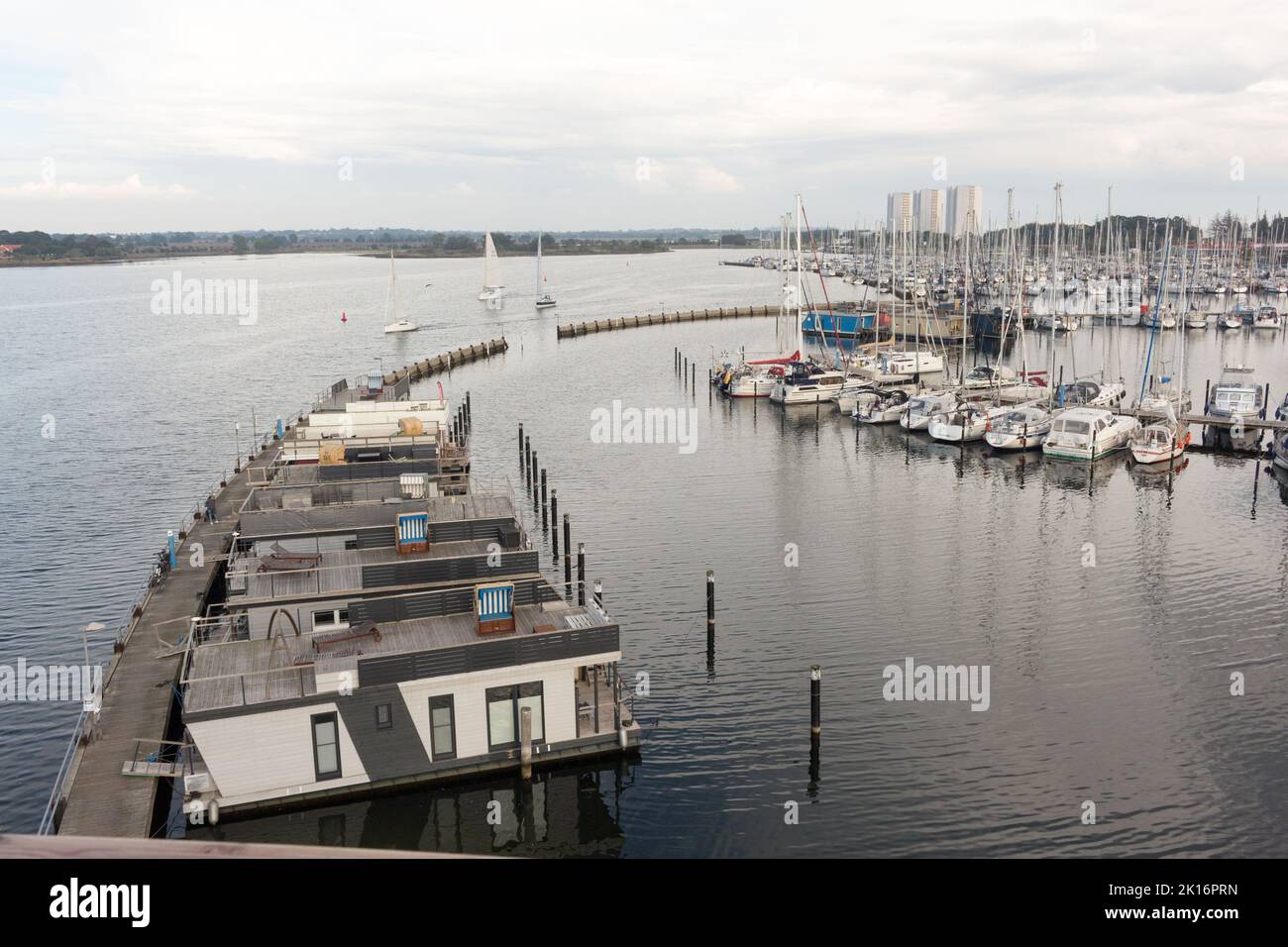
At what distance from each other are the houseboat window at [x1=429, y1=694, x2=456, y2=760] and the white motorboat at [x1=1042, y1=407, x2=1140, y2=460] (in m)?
54.1

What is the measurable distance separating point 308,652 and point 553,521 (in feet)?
73.6

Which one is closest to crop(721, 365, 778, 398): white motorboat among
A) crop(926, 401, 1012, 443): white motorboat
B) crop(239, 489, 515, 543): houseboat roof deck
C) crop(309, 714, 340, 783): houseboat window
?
crop(926, 401, 1012, 443): white motorboat

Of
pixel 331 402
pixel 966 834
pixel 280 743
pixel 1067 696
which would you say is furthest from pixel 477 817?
pixel 331 402

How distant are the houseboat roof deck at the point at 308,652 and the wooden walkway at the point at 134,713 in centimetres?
241

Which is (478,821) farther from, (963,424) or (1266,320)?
(1266,320)

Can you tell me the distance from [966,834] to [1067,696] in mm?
9947

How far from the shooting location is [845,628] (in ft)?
128

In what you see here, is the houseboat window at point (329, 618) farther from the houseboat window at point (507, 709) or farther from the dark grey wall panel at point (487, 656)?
the houseboat window at point (507, 709)

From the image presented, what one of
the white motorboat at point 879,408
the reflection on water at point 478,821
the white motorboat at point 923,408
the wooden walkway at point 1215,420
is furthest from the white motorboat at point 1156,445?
the reflection on water at point 478,821

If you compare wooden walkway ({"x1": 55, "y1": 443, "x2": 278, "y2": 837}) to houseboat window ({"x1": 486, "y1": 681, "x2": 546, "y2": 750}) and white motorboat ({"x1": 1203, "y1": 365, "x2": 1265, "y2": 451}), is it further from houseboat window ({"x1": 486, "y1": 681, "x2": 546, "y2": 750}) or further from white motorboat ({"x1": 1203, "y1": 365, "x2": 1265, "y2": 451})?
white motorboat ({"x1": 1203, "y1": 365, "x2": 1265, "y2": 451})

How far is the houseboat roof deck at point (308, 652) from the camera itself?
25.8 m

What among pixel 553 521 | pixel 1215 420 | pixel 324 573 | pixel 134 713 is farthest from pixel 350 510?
pixel 1215 420
